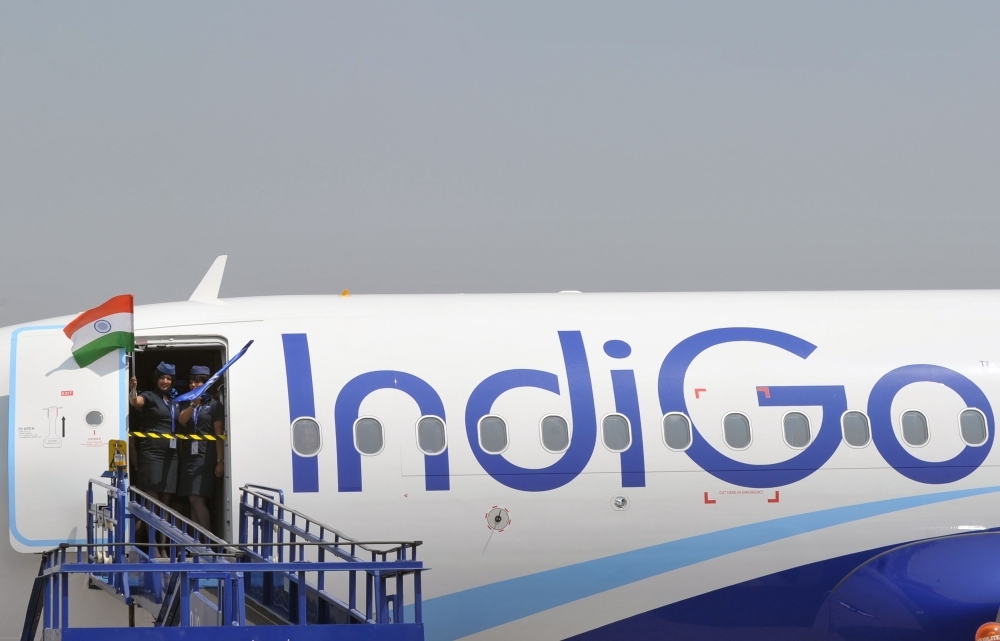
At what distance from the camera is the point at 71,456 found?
12.6 meters

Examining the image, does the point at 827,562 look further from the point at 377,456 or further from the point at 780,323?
the point at 377,456

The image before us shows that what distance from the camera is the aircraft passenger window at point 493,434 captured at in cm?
1316

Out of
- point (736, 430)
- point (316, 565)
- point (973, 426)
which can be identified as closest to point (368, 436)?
point (316, 565)

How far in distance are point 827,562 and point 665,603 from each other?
184cm

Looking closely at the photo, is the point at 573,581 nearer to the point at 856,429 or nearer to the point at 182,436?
the point at 856,429

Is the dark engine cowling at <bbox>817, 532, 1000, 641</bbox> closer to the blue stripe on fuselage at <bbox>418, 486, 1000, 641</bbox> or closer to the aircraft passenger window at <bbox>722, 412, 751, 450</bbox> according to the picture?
the blue stripe on fuselage at <bbox>418, 486, 1000, 641</bbox>

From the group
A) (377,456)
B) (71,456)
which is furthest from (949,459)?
(71,456)

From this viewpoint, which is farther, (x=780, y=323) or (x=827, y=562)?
(x=780, y=323)

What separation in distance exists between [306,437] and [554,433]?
2664 mm

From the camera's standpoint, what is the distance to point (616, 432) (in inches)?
525

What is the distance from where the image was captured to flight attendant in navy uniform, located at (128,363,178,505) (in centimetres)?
1323

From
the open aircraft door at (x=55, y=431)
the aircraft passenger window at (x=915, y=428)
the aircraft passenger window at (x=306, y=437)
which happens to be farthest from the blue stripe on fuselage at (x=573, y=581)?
the open aircraft door at (x=55, y=431)

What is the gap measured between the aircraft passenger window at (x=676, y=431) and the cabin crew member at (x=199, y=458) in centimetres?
488

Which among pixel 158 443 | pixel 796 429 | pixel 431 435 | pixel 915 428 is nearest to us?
pixel 431 435
